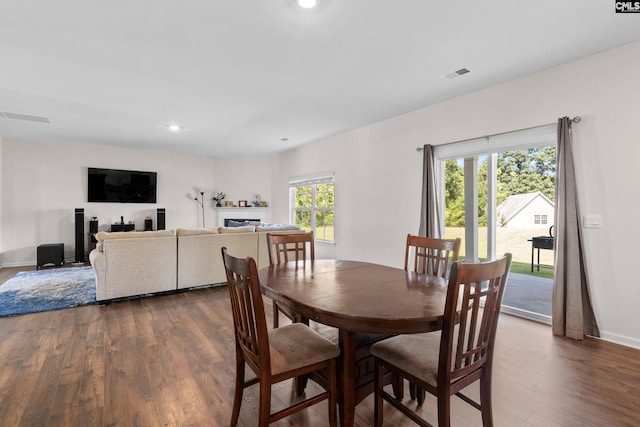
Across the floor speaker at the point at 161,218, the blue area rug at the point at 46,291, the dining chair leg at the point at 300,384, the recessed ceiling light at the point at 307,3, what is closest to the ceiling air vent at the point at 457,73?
the recessed ceiling light at the point at 307,3

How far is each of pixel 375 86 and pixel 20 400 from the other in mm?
3880

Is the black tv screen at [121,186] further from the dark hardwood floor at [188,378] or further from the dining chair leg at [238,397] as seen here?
the dining chair leg at [238,397]

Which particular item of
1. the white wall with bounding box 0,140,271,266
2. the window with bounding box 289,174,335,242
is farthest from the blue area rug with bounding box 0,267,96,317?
the window with bounding box 289,174,335,242

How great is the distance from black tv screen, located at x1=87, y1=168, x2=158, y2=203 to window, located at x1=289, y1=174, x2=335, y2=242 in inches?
127

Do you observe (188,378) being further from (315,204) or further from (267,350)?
(315,204)

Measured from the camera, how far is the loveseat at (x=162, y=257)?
3684 millimetres

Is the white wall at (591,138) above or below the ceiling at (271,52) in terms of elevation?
below

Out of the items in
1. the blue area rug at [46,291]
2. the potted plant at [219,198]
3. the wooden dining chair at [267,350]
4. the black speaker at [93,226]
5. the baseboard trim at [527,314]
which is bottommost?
the baseboard trim at [527,314]

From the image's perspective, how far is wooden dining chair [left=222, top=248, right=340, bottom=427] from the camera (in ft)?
4.51

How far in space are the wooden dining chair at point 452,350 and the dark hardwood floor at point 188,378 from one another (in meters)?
0.41

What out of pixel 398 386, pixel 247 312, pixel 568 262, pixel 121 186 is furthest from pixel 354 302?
pixel 121 186

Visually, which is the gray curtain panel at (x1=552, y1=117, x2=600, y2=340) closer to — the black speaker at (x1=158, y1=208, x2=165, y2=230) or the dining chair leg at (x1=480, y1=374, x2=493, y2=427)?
the dining chair leg at (x1=480, y1=374, x2=493, y2=427)

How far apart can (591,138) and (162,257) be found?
16.0ft

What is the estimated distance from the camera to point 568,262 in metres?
2.85
